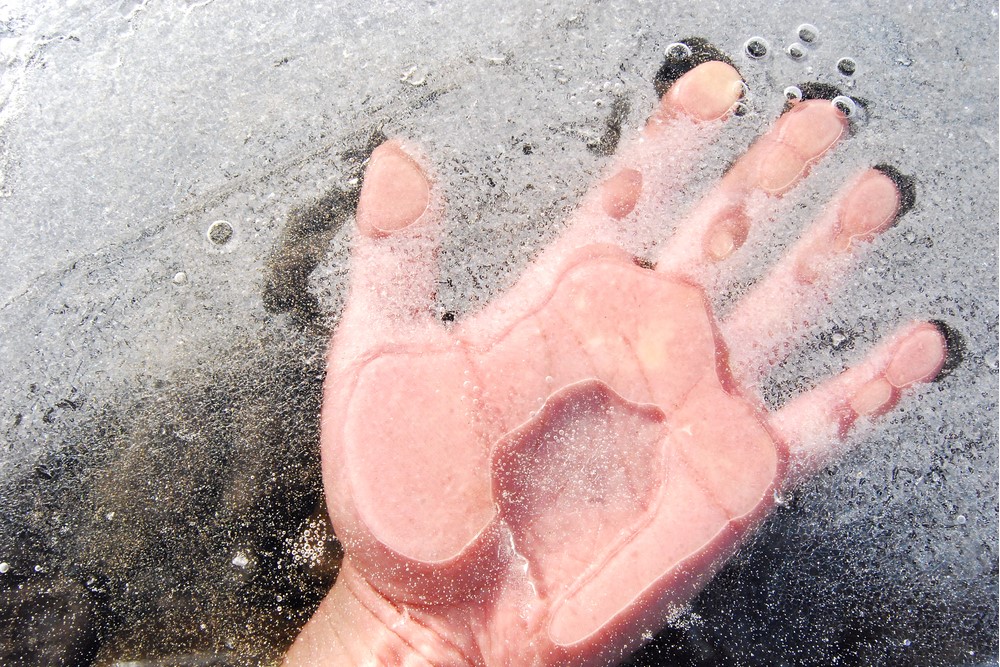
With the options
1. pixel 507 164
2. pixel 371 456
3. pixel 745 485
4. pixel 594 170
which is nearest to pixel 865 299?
pixel 745 485

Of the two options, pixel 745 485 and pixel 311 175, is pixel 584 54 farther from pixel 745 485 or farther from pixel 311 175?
pixel 745 485

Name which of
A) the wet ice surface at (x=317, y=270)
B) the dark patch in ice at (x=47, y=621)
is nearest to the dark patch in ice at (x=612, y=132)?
the wet ice surface at (x=317, y=270)

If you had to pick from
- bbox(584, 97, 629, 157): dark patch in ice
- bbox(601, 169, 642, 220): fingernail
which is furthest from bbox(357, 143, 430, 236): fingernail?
bbox(601, 169, 642, 220): fingernail

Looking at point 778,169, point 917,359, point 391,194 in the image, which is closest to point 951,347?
point 917,359

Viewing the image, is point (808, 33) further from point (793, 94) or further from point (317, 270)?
point (317, 270)

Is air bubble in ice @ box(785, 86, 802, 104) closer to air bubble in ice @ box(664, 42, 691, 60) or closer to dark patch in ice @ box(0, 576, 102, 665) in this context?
air bubble in ice @ box(664, 42, 691, 60)

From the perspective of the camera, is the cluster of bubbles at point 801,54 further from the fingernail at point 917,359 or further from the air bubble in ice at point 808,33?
the fingernail at point 917,359

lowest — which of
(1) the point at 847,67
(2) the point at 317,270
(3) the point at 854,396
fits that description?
(3) the point at 854,396
